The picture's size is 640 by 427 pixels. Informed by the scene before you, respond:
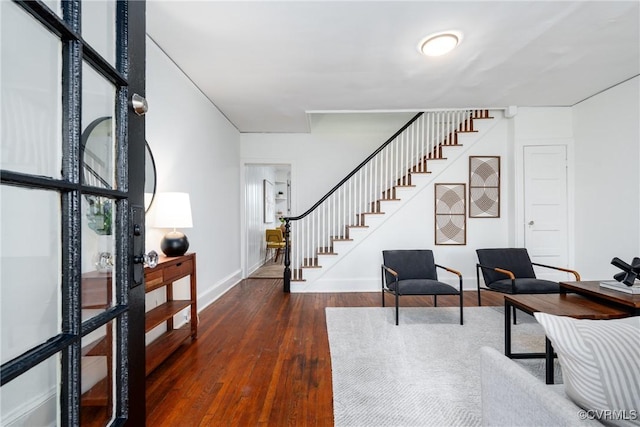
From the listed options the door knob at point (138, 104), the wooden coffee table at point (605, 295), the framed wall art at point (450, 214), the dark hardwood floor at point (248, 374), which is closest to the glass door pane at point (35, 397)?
the door knob at point (138, 104)

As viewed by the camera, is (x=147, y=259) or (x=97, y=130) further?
(x=147, y=259)

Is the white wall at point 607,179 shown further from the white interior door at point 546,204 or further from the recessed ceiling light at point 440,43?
the recessed ceiling light at point 440,43

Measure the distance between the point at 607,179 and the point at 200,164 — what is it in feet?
17.4

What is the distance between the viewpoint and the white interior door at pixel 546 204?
4.41 metres

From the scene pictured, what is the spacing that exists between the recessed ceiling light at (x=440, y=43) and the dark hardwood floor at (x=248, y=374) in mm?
2894

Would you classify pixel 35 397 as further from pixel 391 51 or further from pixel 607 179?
pixel 607 179

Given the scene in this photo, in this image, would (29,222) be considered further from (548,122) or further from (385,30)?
(548,122)

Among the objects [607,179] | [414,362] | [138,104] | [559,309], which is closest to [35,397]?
[138,104]

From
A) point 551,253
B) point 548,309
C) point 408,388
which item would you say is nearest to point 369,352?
point 408,388

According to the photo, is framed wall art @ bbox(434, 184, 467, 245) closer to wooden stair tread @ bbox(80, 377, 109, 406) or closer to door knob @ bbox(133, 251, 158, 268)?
door knob @ bbox(133, 251, 158, 268)

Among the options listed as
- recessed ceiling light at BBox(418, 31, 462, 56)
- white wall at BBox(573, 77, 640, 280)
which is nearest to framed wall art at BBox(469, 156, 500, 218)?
white wall at BBox(573, 77, 640, 280)

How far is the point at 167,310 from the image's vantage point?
246 cm

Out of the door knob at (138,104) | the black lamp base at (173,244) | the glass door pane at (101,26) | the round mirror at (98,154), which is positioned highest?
the glass door pane at (101,26)

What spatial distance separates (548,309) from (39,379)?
2.71 meters
